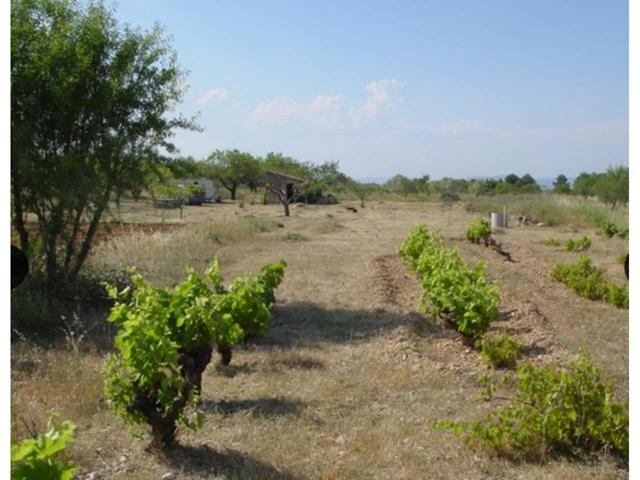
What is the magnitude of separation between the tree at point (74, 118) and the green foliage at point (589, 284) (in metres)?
7.22

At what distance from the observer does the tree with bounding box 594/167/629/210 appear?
98.1ft

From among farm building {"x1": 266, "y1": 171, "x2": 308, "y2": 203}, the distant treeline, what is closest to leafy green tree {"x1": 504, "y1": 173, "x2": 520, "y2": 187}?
the distant treeline

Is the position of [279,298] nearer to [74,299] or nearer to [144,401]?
[74,299]

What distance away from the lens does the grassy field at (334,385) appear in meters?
3.79

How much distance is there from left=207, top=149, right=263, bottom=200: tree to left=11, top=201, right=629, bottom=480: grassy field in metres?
49.9

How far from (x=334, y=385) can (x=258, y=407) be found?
33.9 inches

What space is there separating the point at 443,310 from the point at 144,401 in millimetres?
4473

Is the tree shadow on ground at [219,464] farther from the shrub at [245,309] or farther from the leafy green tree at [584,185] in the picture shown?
the leafy green tree at [584,185]

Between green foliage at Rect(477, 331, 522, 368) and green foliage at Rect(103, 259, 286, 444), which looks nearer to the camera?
green foliage at Rect(103, 259, 286, 444)

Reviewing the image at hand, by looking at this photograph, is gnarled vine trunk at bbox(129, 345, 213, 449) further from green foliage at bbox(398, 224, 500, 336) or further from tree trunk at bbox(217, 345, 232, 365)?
green foliage at bbox(398, 224, 500, 336)

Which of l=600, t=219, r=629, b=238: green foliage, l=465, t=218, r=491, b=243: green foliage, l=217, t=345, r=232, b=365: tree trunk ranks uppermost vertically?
l=465, t=218, r=491, b=243: green foliage

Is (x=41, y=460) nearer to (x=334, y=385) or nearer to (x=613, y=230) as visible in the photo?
(x=334, y=385)

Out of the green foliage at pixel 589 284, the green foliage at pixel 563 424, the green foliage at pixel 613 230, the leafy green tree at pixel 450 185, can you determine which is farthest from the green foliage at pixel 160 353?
the leafy green tree at pixel 450 185

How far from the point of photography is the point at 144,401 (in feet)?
12.6
